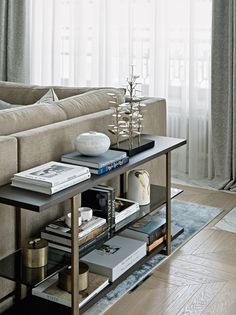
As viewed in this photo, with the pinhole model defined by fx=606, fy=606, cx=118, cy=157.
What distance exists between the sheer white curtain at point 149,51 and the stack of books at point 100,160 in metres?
2.02

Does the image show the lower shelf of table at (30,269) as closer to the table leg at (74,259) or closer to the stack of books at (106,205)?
the table leg at (74,259)

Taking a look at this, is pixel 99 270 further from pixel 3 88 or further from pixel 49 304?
pixel 3 88

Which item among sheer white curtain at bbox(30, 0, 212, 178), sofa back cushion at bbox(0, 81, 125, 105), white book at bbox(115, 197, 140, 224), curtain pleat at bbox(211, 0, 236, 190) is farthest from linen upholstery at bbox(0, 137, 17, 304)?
sheer white curtain at bbox(30, 0, 212, 178)

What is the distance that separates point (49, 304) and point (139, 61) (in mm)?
2724

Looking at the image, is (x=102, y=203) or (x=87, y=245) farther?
(x=102, y=203)

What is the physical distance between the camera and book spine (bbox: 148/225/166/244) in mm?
3180

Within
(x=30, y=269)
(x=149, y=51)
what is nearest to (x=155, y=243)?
(x=30, y=269)

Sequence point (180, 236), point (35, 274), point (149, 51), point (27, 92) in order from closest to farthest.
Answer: point (35, 274)
point (180, 236)
point (27, 92)
point (149, 51)

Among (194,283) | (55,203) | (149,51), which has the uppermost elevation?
(149,51)

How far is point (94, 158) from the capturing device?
2.70 m

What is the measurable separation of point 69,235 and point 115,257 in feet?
1.30

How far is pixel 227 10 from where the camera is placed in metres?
4.34

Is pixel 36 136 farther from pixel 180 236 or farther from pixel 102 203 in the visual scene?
pixel 180 236

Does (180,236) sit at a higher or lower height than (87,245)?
lower
